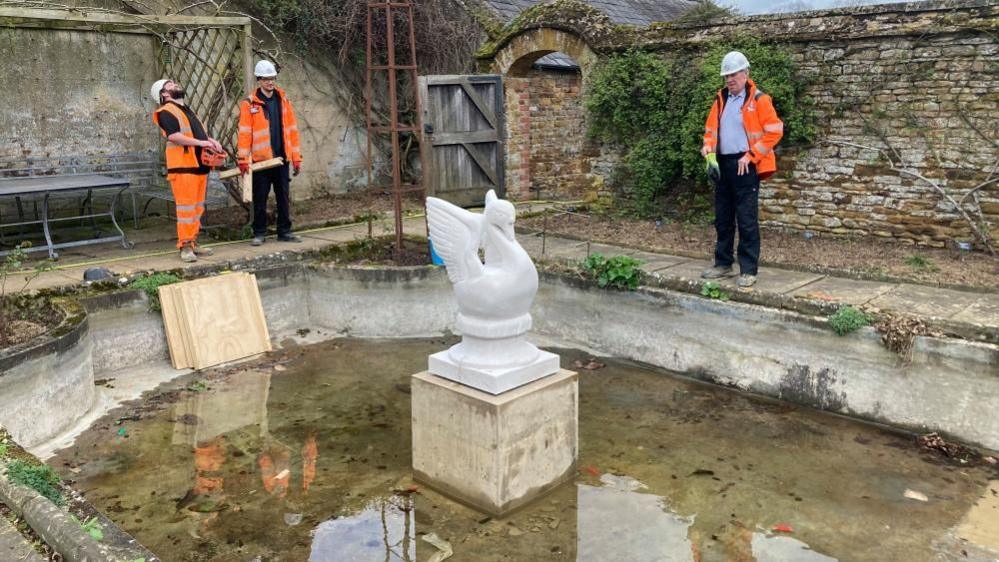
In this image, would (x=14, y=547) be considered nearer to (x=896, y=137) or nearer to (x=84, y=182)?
(x=84, y=182)

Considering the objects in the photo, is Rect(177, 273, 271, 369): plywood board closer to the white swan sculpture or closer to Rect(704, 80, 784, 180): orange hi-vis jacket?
the white swan sculpture

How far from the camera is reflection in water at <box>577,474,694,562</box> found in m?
4.07

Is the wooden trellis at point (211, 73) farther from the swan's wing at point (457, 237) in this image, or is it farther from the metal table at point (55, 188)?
the swan's wing at point (457, 237)

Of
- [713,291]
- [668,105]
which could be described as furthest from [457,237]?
[668,105]

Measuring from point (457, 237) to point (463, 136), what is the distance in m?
6.56

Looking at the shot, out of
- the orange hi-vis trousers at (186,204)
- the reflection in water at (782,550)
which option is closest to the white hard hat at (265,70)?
the orange hi-vis trousers at (186,204)

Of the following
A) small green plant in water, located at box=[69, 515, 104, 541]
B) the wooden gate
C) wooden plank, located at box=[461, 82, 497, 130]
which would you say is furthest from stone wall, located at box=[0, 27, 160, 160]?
small green plant in water, located at box=[69, 515, 104, 541]

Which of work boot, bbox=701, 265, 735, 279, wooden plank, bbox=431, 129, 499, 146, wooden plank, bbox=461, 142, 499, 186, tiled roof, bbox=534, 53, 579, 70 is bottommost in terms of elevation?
work boot, bbox=701, 265, 735, 279

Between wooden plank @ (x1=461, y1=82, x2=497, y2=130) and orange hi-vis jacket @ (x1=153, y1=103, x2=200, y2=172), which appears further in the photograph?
wooden plank @ (x1=461, y1=82, x2=497, y2=130)

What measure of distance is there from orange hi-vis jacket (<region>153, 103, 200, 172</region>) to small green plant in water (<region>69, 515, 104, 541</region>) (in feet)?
16.7

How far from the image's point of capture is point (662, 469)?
16.4ft

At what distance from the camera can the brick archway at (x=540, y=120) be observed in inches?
446

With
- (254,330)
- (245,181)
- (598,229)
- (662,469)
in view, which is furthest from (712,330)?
(245,181)

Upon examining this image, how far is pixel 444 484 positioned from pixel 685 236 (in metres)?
5.16
